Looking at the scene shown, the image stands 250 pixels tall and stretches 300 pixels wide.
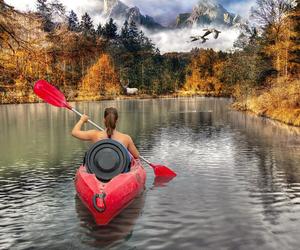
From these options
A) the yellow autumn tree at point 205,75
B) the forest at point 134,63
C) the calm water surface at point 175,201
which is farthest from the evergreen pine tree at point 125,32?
the calm water surface at point 175,201

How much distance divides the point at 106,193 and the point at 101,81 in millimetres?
83353

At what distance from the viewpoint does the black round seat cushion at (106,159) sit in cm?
989

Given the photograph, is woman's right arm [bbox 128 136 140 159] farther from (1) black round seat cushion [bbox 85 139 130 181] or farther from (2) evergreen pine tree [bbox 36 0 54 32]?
(2) evergreen pine tree [bbox 36 0 54 32]

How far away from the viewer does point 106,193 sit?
29.8ft

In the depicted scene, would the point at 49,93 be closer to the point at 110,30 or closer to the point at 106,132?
the point at 106,132

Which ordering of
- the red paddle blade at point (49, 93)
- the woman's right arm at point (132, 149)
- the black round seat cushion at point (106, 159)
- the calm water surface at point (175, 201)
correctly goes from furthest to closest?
the red paddle blade at point (49, 93) < the woman's right arm at point (132, 149) < the black round seat cushion at point (106, 159) < the calm water surface at point (175, 201)

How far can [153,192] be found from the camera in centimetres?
1237

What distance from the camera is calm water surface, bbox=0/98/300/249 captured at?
8547 millimetres

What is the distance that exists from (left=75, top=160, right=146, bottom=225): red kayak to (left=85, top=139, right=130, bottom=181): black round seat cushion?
178 mm

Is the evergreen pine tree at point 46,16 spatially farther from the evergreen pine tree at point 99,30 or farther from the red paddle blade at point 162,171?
the evergreen pine tree at point 99,30

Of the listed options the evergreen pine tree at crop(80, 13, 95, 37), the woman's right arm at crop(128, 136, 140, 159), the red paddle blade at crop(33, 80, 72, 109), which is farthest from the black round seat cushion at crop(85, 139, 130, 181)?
the evergreen pine tree at crop(80, 13, 95, 37)

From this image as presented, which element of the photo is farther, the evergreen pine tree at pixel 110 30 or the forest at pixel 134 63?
the evergreen pine tree at pixel 110 30

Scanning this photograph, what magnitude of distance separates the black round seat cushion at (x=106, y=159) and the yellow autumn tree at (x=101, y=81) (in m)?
76.6

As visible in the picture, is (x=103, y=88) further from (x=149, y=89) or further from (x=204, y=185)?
(x=204, y=185)
